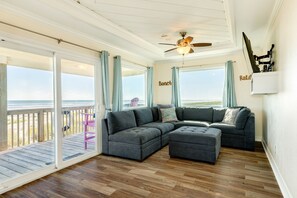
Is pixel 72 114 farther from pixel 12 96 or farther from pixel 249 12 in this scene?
pixel 249 12

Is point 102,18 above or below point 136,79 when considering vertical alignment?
above

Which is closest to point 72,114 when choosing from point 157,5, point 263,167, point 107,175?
point 107,175

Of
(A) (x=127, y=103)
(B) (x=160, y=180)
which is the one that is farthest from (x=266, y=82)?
(A) (x=127, y=103)

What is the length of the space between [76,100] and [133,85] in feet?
6.55

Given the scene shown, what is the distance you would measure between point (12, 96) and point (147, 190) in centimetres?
237

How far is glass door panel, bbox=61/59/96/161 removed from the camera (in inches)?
129

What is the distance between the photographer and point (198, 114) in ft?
16.3

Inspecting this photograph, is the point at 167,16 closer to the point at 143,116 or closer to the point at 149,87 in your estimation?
the point at 143,116

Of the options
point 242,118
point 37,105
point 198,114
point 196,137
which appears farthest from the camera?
point 198,114

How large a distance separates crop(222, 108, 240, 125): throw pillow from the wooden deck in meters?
3.32

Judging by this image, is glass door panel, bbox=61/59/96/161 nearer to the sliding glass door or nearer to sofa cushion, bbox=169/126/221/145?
the sliding glass door

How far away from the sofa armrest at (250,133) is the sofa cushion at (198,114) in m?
1.08

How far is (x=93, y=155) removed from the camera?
3604 millimetres

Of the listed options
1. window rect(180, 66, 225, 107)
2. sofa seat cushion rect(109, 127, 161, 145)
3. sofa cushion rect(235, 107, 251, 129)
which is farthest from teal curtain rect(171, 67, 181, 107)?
sofa seat cushion rect(109, 127, 161, 145)
